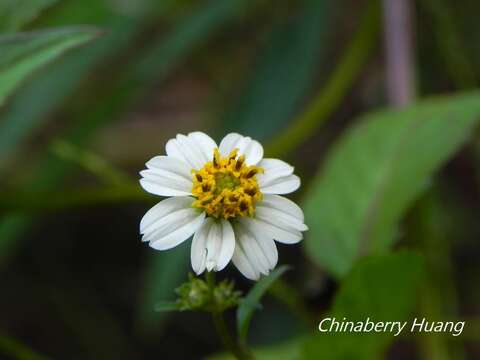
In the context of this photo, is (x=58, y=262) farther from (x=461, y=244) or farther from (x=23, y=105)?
(x=461, y=244)

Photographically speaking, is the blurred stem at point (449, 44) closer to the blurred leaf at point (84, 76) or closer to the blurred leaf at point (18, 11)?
the blurred leaf at point (84, 76)

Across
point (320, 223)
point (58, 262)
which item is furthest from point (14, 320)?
point (320, 223)

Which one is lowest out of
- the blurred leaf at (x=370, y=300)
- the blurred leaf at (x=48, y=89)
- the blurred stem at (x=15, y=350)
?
the blurred leaf at (x=370, y=300)

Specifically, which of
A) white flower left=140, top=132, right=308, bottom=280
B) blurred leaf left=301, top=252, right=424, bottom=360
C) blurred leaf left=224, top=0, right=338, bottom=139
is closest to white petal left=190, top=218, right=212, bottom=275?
white flower left=140, top=132, right=308, bottom=280

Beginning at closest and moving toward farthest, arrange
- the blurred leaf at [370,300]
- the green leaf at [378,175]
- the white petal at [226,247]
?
1. the white petal at [226,247]
2. the blurred leaf at [370,300]
3. the green leaf at [378,175]

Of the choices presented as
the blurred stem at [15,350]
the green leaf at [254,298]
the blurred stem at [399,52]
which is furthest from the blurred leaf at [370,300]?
the blurred stem at [399,52]

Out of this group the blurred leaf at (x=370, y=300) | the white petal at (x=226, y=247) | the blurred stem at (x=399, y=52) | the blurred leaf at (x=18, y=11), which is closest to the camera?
the white petal at (x=226, y=247)

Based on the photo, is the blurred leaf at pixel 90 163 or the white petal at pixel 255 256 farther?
the blurred leaf at pixel 90 163

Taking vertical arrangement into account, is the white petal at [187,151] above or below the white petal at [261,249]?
above
